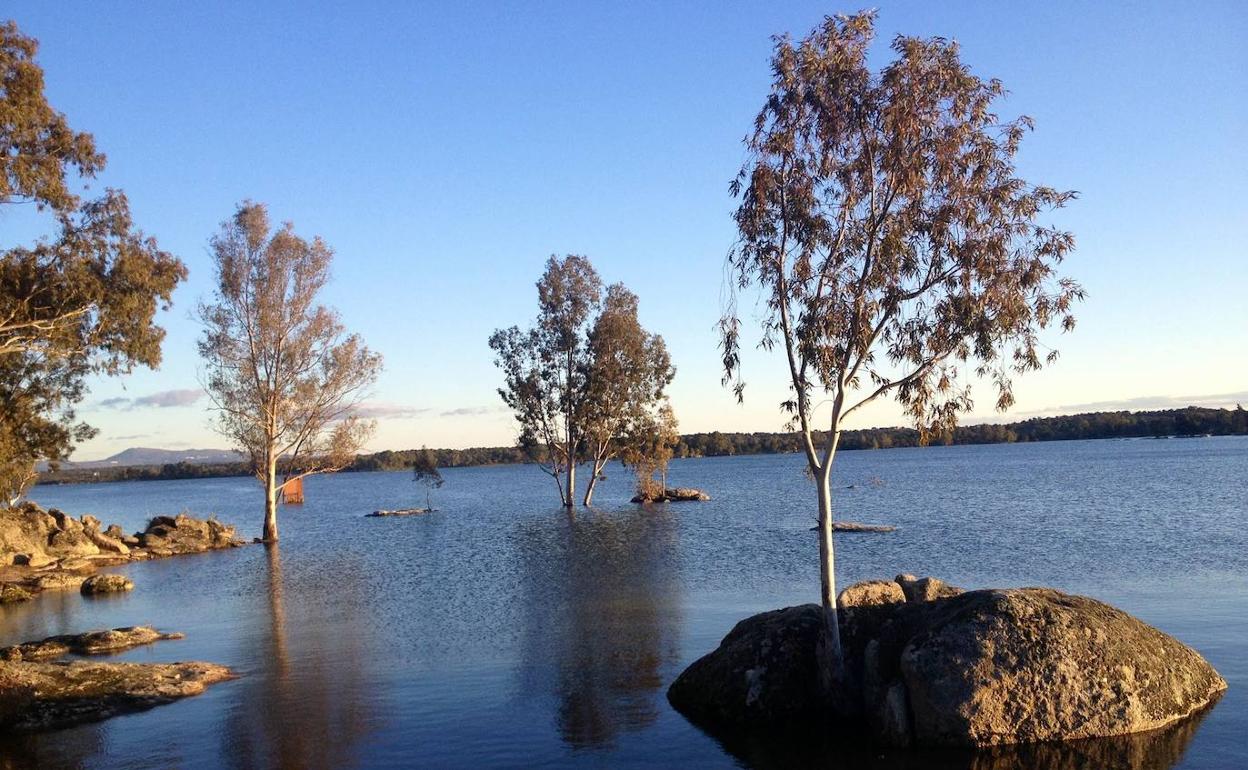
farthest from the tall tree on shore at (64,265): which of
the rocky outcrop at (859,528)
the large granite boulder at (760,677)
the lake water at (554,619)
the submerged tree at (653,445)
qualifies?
the submerged tree at (653,445)

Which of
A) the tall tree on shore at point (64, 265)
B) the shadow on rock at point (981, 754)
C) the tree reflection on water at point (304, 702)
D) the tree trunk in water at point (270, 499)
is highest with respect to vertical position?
the tall tree on shore at point (64, 265)

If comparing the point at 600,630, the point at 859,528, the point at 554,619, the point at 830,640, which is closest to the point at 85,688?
the point at 600,630

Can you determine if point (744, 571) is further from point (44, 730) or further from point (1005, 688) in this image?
point (44, 730)

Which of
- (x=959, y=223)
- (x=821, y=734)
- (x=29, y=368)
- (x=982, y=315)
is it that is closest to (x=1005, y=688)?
(x=821, y=734)

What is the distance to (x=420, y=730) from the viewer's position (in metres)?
15.6

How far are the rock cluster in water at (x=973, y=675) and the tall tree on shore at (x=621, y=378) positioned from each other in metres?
50.6

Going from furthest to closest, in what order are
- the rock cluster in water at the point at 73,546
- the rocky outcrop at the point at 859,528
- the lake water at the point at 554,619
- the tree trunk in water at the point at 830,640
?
the rocky outcrop at the point at 859,528 < the rock cluster in water at the point at 73,546 < the tree trunk in water at the point at 830,640 < the lake water at the point at 554,619

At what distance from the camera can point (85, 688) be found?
1722 cm

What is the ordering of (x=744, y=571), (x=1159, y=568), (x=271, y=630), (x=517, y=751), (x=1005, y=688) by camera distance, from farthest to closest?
(x=744, y=571)
(x=1159, y=568)
(x=271, y=630)
(x=517, y=751)
(x=1005, y=688)

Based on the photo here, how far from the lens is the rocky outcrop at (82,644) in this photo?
20984 mm

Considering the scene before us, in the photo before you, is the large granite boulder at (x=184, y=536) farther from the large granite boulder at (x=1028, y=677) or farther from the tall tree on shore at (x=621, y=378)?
the large granite boulder at (x=1028, y=677)

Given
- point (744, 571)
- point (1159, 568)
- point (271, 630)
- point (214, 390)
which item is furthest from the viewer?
point (214, 390)

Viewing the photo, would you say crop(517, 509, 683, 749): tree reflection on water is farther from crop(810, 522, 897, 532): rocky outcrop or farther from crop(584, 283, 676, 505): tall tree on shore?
crop(584, 283, 676, 505): tall tree on shore

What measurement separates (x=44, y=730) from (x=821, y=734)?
41.0 ft
